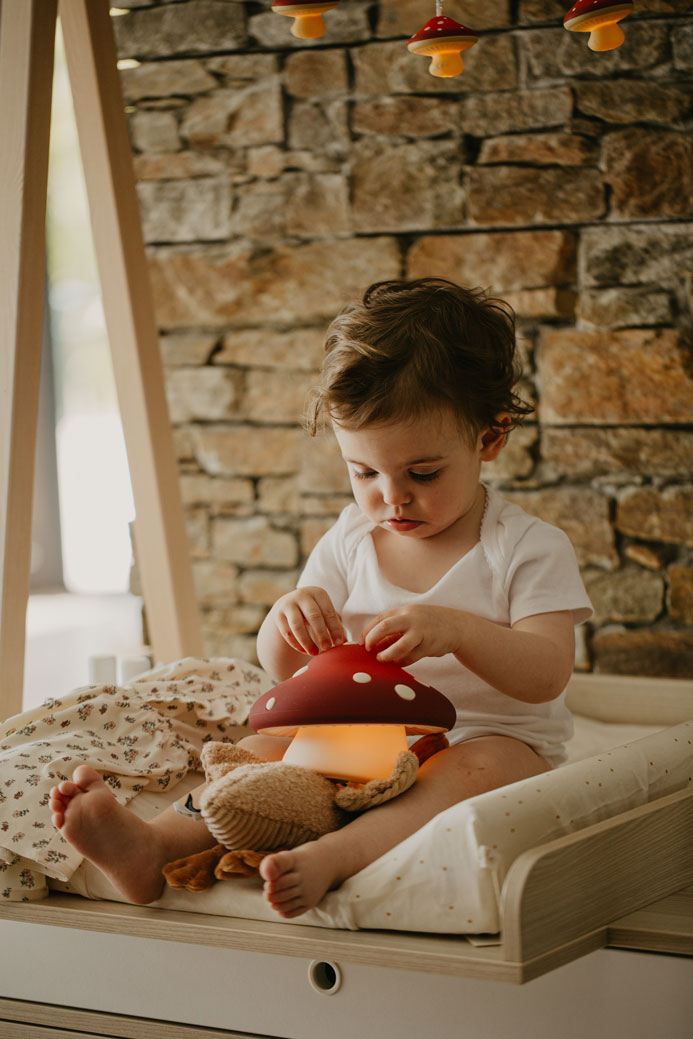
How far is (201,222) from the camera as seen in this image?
7.74 ft

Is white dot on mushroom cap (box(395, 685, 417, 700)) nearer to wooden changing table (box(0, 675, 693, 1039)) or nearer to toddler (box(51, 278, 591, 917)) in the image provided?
toddler (box(51, 278, 591, 917))

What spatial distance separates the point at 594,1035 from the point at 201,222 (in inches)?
77.0

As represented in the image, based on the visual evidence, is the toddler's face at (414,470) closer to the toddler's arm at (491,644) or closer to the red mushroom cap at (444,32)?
the toddler's arm at (491,644)

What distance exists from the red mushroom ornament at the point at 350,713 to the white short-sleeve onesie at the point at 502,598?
0.16 meters

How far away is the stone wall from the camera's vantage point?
2080 millimetres

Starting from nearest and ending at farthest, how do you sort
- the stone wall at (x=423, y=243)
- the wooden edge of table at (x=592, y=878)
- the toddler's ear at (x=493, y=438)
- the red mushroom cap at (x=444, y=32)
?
the wooden edge of table at (x=592, y=878) → the toddler's ear at (x=493, y=438) → the red mushroom cap at (x=444, y=32) → the stone wall at (x=423, y=243)

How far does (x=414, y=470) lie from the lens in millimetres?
1175

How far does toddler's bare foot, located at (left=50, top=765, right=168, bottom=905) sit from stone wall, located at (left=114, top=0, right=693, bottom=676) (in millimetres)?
1410

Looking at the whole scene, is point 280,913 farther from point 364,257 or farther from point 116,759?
point 364,257

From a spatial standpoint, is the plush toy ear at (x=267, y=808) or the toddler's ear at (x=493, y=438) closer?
the plush toy ear at (x=267, y=808)

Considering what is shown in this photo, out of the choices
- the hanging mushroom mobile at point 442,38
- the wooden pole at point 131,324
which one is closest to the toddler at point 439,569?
the hanging mushroom mobile at point 442,38

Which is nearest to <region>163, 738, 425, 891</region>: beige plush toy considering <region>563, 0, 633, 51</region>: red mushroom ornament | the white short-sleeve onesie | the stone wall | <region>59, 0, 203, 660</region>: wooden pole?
the white short-sleeve onesie

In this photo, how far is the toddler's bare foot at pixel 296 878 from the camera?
85 centimetres

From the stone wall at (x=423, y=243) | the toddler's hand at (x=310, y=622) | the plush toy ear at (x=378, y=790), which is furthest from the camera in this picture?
the stone wall at (x=423, y=243)
